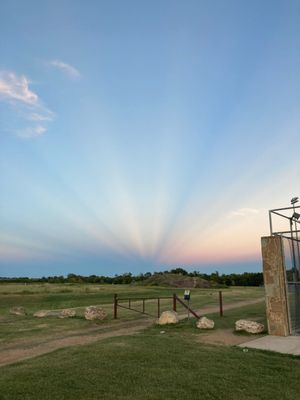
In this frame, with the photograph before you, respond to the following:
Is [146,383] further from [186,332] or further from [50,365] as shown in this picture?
[186,332]

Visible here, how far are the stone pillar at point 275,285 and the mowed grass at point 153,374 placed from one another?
113 inches

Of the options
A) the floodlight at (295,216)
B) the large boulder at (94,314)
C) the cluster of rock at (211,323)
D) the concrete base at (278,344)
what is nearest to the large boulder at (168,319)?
the cluster of rock at (211,323)

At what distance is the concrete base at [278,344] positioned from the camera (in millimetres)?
11102

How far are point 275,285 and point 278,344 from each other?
7.50 ft

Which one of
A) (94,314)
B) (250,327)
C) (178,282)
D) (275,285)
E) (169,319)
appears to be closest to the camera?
(275,285)

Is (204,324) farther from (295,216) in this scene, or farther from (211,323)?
(295,216)

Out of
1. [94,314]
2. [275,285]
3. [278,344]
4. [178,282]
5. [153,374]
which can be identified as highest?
[178,282]

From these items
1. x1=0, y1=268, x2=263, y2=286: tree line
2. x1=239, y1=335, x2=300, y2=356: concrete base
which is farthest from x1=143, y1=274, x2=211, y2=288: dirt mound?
x1=239, y1=335, x2=300, y2=356: concrete base

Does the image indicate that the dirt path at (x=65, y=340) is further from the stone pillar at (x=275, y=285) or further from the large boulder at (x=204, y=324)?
the stone pillar at (x=275, y=285)

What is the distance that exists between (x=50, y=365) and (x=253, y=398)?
417cm

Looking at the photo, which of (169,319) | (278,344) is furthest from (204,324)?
(278,344)

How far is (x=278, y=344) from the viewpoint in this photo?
39.3ft

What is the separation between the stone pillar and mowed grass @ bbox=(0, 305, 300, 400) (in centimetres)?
288

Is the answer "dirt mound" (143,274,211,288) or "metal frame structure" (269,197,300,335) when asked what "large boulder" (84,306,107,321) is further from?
"dirt mound" (143,274,211,288)
